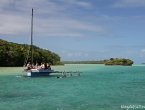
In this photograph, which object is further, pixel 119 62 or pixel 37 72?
pixel 119 62

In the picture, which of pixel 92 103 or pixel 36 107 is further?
pixel 92 103

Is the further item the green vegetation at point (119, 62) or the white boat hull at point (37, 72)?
the green vegetation at point (119, 62)

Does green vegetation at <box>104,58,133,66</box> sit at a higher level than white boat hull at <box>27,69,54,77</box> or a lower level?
higher

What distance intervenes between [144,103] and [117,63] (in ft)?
519

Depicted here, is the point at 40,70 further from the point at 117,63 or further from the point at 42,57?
the point at 117,63

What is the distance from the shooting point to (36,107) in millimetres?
17922

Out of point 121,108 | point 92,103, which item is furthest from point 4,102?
point 121,108

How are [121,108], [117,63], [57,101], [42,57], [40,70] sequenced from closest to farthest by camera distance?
[121,108]
[57,101]
[40,70]
[42,57]
[117,63]

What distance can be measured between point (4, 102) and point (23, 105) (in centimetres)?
194

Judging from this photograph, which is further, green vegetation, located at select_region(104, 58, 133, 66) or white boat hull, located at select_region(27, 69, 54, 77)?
green vegetation, located at select_region(104, 58, 133, 66)

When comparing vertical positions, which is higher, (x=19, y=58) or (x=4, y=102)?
(x=19, y=58)

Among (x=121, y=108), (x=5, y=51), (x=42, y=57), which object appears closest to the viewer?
(x=121, y=108)

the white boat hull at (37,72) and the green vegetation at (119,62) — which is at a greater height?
the green vegetation at (119,62)

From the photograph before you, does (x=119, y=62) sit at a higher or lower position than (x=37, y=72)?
higher
